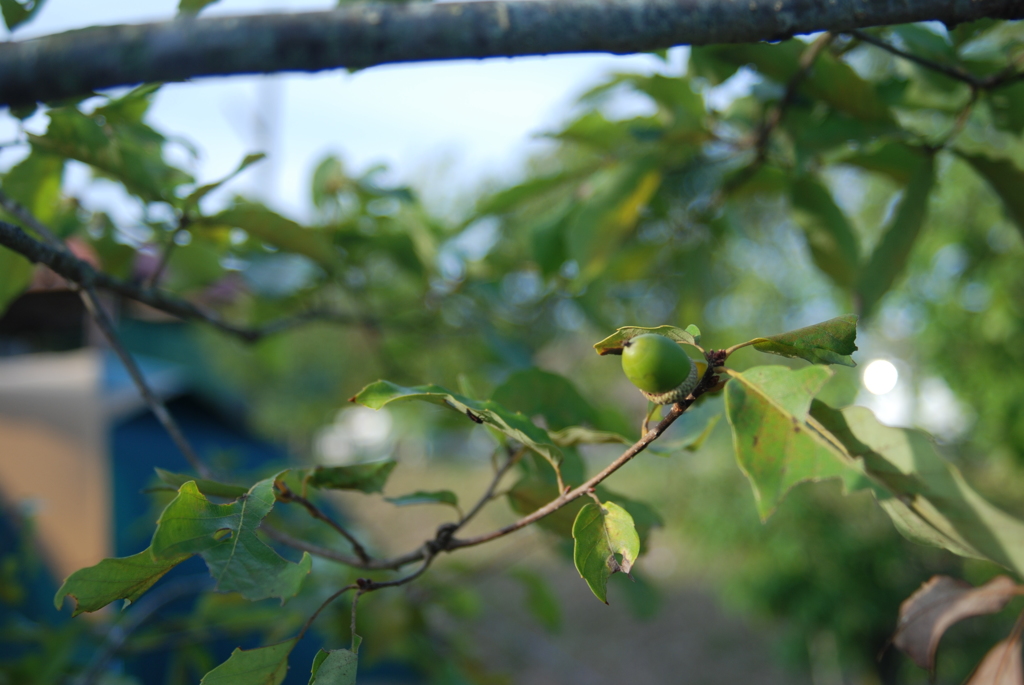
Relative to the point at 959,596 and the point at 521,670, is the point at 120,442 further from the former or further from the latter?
the point at 959,596

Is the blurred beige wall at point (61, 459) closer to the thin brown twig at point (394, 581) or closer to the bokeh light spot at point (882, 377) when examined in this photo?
the thin brown twig at point (394, 581)

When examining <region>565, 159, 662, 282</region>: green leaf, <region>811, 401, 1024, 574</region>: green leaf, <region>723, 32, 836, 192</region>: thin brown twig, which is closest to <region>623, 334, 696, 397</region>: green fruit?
<region>811, 401, 1024, 574</region>: green leaf

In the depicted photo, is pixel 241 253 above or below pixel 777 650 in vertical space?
above

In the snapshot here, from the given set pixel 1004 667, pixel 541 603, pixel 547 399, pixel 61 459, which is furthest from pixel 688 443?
pixel 61 459

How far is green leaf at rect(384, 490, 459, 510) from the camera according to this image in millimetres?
572

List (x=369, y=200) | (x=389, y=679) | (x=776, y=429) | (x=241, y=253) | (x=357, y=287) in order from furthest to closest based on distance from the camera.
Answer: (x=389, y=679) < (x=357, y=287) < (x=369, y=200) < (x=241, y=253) < (x=776, y=429)

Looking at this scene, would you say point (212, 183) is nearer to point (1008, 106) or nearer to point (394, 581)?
point (394, 581)

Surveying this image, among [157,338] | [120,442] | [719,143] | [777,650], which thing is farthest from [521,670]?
[157,338]

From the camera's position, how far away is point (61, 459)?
10.2 ft

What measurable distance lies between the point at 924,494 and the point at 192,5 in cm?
76

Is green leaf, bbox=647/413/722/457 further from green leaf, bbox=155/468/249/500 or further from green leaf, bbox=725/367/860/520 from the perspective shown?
green leaf, bbox=155/468/249/500

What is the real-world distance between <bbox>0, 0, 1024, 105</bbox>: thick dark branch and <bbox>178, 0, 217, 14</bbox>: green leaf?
1.15 ft

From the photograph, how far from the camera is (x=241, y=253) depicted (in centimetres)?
112

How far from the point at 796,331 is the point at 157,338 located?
8566 mm
